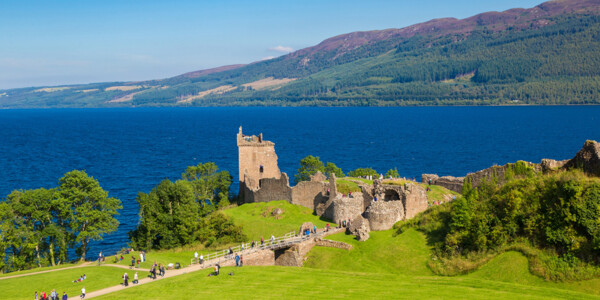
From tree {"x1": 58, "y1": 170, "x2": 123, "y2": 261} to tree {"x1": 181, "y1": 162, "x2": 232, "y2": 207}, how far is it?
17953mm

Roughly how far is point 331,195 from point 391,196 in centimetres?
689

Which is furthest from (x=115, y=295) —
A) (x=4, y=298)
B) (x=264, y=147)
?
(x=264, y=147)

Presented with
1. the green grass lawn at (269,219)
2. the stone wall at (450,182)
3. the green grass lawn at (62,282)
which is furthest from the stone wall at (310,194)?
the green grass lawn at (62,282)

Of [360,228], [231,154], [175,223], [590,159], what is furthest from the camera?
[231,154]

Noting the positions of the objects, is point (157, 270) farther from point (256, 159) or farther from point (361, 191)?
point (256, 159)

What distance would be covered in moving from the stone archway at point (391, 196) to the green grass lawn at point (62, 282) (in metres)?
24.9

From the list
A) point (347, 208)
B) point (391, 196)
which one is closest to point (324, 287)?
point (347, 208)

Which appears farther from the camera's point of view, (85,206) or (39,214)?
(85,206)

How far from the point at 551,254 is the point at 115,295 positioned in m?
28.2

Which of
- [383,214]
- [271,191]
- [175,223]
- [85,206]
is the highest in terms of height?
[85,206]

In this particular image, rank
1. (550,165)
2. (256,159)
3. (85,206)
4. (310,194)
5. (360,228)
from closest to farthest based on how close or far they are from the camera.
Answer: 1. (550,165)
2. (360,228)
3. (85,206)
4. (310,194)
5. (256,159)

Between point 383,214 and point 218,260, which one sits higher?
point 383,214

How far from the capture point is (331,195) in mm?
57312

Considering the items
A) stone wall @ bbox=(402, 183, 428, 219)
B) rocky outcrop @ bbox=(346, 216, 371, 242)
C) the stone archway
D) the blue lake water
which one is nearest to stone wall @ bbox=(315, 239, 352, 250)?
rocky outcrop @ bbox=(346, 216, 371, 242)
